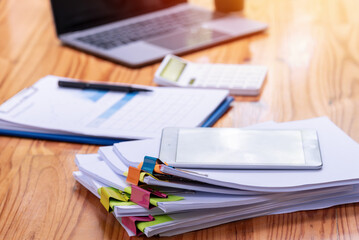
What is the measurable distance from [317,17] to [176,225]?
3.24 ft

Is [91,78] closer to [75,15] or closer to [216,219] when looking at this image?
[75,15]

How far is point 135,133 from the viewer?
951 mm

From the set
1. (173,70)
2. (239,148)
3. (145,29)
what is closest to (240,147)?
(239,148)

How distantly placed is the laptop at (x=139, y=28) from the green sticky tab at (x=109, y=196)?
54 cm

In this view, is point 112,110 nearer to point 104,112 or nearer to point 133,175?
point 104,112

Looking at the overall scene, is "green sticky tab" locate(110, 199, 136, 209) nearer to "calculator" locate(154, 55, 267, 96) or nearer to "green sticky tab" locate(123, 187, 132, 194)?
"green sticky tab" locate(123, 187, 132, 194)

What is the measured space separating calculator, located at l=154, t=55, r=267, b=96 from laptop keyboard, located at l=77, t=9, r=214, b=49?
0.19 m

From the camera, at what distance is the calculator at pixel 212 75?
1.13 m

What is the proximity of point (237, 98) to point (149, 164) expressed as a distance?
427 mm

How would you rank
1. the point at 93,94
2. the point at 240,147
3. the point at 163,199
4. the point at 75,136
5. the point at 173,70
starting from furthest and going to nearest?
1. the point at 173,70
2. the point at 93,94
3. the point at 75,136
4. the point at 240,147
5. the point at 163,199

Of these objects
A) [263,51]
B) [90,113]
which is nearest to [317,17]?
[263,51]

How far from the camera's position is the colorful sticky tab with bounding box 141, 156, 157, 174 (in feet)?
2.39

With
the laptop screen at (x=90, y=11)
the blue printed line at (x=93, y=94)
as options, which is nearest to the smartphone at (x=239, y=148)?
the blue printed line at (x=93, y=94)

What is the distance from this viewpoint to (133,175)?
744mm
